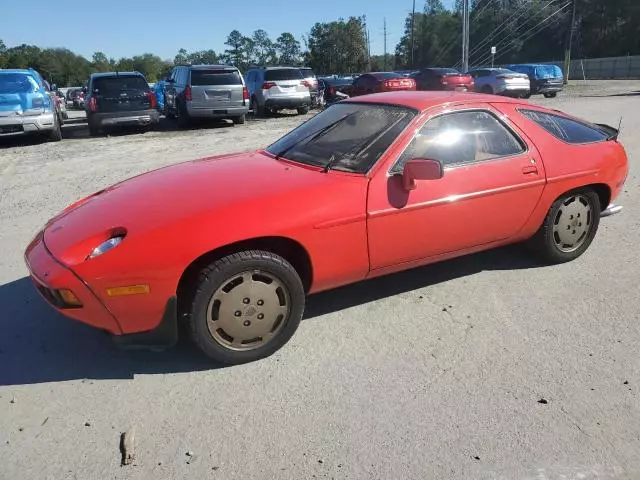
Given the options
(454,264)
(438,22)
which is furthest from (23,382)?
(438,22)

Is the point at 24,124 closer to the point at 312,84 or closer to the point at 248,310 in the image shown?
the point at 312,84

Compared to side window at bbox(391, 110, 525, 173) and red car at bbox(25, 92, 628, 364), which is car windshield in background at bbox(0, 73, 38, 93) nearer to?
red car at bbox(25, 92, 628, 364)

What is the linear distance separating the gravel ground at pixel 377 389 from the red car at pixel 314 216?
1.00ft

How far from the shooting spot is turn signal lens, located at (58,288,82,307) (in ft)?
8.34

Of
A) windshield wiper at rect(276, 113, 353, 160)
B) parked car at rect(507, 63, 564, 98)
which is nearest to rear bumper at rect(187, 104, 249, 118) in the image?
windshield wiper at rect(276, 113, 353, 160)

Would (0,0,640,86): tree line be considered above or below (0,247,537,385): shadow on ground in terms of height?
above

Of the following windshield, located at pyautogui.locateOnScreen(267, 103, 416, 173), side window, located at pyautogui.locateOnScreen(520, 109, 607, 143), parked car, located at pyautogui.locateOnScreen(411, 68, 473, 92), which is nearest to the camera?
windshield, located at pyautogui.locateOnScreen(267, 103, 416, 173)

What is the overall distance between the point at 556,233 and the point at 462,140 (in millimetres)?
1201

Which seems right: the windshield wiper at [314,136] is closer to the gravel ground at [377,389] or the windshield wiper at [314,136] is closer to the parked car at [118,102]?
the gravel ground at [377,389]

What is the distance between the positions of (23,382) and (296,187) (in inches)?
73.3

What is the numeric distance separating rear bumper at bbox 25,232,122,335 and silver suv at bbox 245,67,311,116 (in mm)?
14811

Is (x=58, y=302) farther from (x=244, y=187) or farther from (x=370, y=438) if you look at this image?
(x=370, y=438)

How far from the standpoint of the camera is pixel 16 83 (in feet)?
37.0

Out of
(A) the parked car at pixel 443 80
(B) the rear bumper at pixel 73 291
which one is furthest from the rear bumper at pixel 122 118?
(A) the parked car at pixel 443 80
